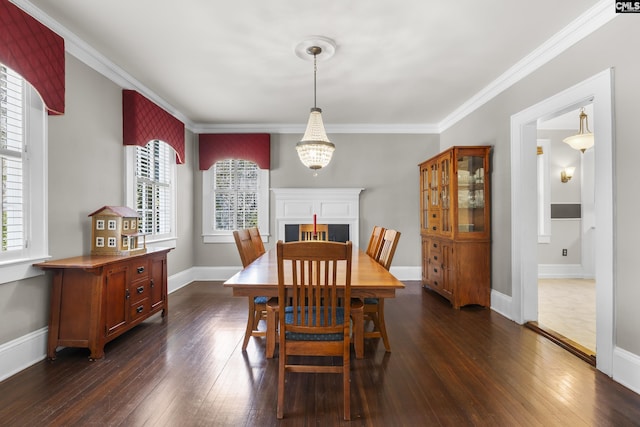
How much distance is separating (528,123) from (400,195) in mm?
2468

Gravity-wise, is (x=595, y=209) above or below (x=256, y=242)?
above

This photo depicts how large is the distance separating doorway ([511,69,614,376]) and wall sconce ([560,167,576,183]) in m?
2.83

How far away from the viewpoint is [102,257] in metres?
2.89

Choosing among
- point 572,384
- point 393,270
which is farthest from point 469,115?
point 572,384

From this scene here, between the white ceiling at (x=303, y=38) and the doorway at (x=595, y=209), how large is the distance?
585mm

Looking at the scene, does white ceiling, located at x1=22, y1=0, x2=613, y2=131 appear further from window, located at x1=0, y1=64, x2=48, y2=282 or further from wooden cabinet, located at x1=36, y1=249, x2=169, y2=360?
wooden cabinet, located at x1=36, y1=249, x2=169, y2=360

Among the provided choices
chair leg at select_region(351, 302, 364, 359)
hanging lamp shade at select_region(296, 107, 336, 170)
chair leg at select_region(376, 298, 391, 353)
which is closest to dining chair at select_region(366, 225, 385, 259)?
chair leg at select_region(376, 298, 391, 353)

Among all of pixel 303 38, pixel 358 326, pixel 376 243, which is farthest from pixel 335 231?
pixel 303 38

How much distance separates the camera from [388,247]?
2.76 metres

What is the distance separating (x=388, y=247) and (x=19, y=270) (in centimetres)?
276

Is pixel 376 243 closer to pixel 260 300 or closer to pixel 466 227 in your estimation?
pixel 260 300

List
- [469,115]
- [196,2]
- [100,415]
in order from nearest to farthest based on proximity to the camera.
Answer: [100,415]
[196,2]
[469,115]

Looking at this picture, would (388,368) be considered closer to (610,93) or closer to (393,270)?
(610,93)

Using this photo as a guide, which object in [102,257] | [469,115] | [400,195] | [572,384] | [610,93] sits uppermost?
[469,115]
